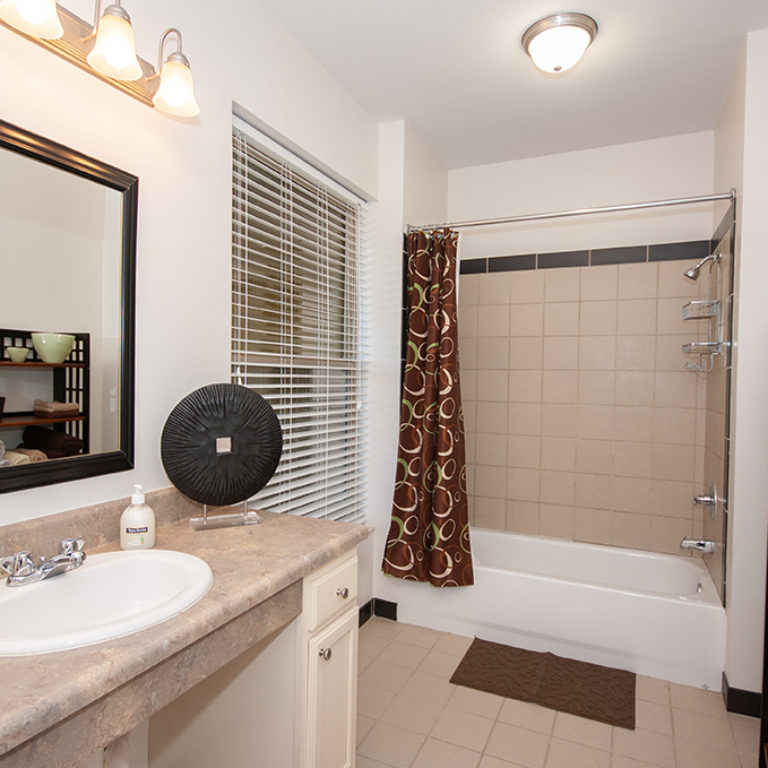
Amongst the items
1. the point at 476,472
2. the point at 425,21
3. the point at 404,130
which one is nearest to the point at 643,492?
the point at 476,472

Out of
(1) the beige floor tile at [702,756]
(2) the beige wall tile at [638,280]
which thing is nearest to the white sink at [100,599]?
(1) the beige floor tile at [702,756]

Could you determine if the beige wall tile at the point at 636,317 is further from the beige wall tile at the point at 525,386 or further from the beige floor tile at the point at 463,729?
the beige floor tile at the point at 463,729

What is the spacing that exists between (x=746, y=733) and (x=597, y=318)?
6.39 feet

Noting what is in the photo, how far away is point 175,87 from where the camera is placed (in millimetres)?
1365

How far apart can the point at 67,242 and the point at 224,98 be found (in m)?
0.79

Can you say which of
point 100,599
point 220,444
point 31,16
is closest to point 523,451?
point 220,444

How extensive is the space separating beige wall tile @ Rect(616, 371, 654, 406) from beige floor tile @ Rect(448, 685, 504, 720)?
5.48 feet

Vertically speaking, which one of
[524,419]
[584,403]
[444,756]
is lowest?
[444,756]

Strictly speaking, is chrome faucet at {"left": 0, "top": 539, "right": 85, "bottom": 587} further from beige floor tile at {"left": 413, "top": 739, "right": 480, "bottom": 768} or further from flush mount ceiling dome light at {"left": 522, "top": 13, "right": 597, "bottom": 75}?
flush mount ceiling dome light at {"left": 522, "top": 13, "right": 597, "bottom": 75}

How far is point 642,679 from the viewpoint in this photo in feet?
7.41

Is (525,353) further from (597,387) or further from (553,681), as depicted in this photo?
(553,681)

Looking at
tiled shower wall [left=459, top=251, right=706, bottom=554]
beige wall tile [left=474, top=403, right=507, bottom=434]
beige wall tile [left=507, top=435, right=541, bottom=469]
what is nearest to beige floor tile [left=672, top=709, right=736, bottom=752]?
tiled shower wall [left=459, top=251, right=706, bottom=554]

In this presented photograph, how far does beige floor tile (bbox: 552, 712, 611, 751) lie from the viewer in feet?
6.15

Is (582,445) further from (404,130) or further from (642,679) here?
(404,130)
